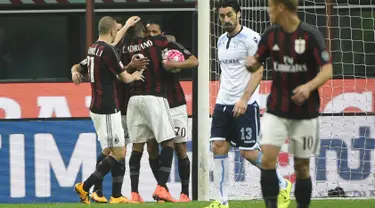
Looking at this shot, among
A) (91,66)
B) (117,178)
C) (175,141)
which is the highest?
(91,66)

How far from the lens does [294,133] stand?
8.95 metres

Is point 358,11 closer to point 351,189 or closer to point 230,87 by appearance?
point 351,189

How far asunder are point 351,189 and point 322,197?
39 cm

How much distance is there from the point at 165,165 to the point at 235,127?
1590 millimetres

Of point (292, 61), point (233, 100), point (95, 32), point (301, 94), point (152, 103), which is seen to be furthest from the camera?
point (95, 32)

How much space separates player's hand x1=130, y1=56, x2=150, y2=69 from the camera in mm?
12172

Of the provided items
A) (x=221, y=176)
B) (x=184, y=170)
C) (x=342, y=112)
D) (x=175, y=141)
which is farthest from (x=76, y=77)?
(x=342, y=112)

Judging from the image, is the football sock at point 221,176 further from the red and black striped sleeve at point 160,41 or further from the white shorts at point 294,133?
the red and black striped sleeve at point 160,41

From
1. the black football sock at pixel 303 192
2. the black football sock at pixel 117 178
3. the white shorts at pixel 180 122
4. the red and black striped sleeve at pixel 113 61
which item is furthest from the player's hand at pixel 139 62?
the black football sock at pixel 303 192

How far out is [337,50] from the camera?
547 inches

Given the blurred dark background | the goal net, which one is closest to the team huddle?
the blurred dark background

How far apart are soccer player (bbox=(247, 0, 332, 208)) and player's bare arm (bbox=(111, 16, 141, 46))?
385 cm

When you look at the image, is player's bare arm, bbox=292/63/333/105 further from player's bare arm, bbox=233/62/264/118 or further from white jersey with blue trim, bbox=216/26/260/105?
A: white jersey with blue trim, bbox=216/26/260/105

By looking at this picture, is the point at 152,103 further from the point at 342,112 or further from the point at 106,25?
the point at 342,112
